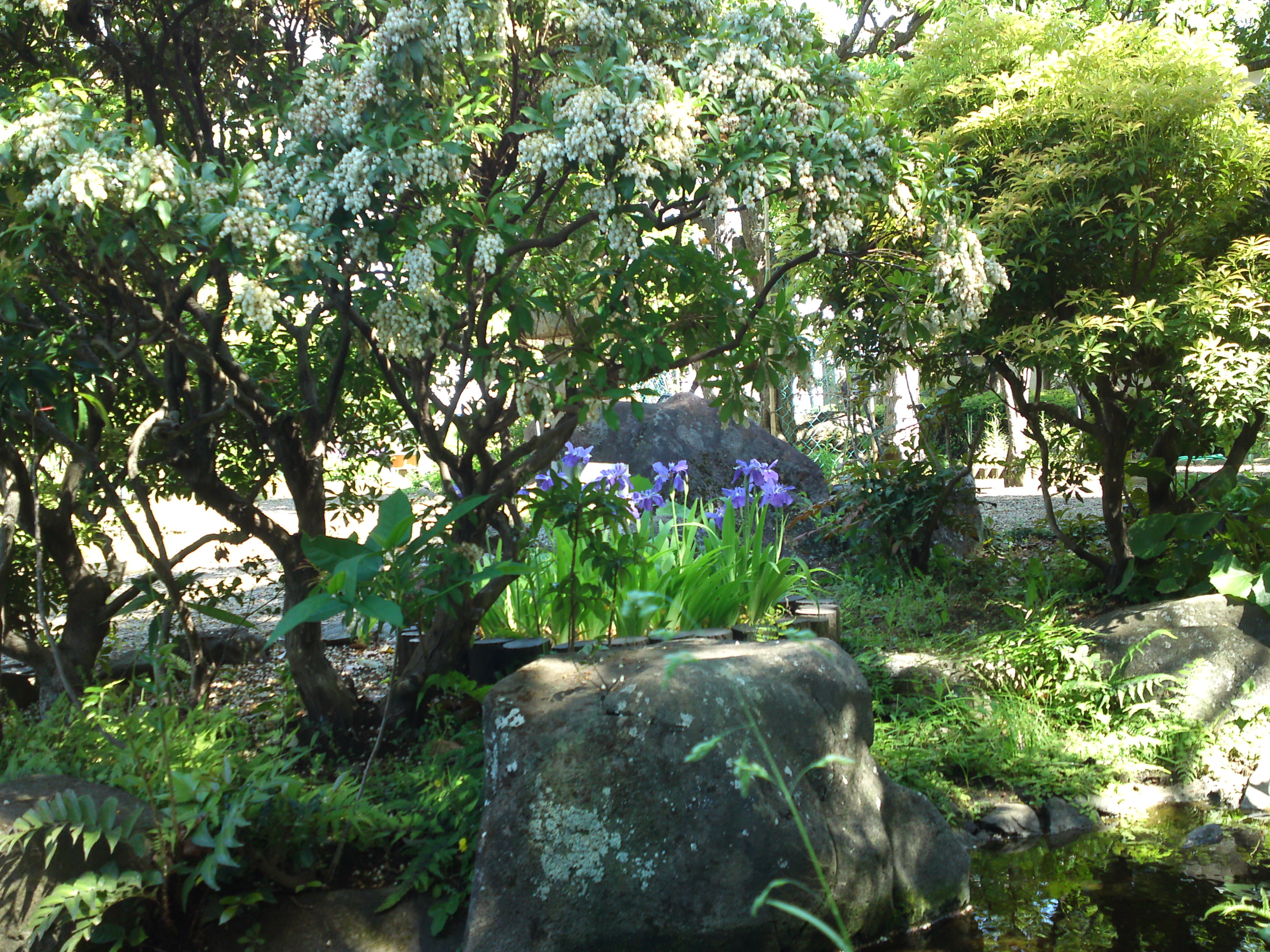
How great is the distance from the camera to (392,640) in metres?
5.25

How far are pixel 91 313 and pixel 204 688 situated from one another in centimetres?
140

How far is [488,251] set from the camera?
2.63 metres

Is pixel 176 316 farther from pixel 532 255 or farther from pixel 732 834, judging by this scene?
pixel 732 834

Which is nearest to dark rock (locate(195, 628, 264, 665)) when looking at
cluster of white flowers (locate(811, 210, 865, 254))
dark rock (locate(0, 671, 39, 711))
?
dark rock (locate(0, 671, 39, 711))

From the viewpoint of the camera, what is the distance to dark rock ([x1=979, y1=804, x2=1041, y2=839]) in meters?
3.64

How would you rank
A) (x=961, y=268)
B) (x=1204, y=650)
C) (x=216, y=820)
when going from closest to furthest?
(x=216, y=820), (x=961, y=268), (x=1204, y=650)

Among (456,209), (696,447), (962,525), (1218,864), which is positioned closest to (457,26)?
(456,209)

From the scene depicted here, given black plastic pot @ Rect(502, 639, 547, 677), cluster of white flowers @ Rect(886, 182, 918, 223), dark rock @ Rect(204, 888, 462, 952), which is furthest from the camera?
black plastic pot @ Rect(502, 639, 547, 677)

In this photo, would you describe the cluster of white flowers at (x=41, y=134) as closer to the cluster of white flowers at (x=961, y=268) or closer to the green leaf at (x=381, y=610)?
the green leaf at (x=381, y=610)

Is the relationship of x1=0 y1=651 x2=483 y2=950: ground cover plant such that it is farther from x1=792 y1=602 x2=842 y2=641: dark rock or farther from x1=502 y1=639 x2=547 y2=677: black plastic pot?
x1=792 y1=602 x2=842 y2=641: dark rock

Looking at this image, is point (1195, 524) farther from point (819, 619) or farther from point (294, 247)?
point (294, 247)

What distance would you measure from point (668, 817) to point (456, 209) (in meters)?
1.78

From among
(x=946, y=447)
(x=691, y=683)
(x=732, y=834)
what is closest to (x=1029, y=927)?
(x=732, y=834)

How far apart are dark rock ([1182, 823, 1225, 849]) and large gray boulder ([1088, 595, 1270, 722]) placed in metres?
0.77
